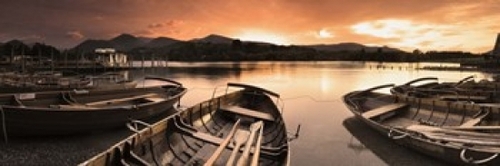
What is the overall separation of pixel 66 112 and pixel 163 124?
503cm

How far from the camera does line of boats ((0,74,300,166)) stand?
6.61 m

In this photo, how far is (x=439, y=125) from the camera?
486 inches

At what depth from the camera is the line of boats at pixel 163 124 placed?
6613 millimetres

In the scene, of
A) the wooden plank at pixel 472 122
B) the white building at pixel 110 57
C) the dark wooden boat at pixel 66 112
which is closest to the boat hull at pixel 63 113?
the dark wooden boat at pixel 66 112

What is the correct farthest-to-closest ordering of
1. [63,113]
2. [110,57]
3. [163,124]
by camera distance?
[110,57], [63,113], [163,124]

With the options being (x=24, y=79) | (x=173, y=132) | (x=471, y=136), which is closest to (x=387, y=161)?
(x=471, y=136)

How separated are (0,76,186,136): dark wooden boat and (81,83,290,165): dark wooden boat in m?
2.96

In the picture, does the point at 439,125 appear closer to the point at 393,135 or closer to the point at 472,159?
the point at 393,135

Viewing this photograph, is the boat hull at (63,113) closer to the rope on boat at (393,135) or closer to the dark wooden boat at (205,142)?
the dark wooden boat at (205,142)

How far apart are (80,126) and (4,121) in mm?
2058

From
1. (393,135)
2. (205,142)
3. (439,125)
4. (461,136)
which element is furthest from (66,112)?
(439,125)

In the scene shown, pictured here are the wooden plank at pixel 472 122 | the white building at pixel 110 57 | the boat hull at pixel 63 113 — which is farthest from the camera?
the white building at pixel 110 57

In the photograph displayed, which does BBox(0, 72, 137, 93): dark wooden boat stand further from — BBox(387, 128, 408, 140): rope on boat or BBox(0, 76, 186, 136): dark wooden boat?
BBox(387, 128, 408, 140): rope on boat

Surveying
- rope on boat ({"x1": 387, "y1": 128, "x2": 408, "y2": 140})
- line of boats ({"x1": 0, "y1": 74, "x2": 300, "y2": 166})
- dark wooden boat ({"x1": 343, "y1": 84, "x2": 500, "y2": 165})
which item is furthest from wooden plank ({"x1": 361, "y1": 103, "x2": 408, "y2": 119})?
line of boats ({"x1": 0, "y1": 74, "x2": 300, "y2": 166})
